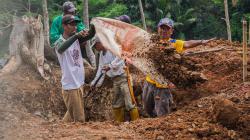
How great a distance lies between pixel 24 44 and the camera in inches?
306

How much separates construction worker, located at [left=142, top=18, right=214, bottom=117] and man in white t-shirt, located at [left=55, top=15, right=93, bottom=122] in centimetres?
99

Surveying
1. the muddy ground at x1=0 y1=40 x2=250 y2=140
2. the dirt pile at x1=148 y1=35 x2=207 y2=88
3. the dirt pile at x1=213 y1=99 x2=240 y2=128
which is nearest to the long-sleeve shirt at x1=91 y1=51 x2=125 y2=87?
the muddy ground at x1=0 y1=40 x2=250 y2=140

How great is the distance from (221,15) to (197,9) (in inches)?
59.2

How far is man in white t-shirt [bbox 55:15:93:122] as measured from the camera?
467 centimetres

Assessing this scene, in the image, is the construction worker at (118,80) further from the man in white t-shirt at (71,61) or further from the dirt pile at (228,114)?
the dirt pile at (228,114)

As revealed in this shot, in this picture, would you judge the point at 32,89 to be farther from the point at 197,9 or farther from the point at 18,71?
the point at 197,9

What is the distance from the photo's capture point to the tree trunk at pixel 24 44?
305 inches

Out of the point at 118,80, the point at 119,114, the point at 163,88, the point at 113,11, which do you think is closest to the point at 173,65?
the point at 163,88


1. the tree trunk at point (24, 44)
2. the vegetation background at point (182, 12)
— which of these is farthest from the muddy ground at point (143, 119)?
the vegetation background at point (182, 12)

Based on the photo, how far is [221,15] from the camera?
80.1 feet

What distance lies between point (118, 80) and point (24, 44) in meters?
2.53

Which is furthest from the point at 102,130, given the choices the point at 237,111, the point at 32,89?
the point at 32,89

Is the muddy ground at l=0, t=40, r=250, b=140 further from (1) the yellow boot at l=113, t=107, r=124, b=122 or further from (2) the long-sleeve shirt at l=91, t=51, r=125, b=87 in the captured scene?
(2) the long-sleeve shirt at l=91, t=51, r=125, b=87

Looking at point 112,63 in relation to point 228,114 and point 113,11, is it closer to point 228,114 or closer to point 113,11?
point 228,114
